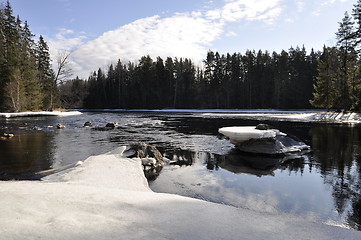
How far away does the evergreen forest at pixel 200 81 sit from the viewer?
3841cm

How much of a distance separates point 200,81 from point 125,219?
243ft

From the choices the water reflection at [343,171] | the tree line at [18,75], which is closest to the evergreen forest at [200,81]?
the tree line at [18,75]

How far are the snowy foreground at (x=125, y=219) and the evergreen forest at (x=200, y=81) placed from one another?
3919 cm

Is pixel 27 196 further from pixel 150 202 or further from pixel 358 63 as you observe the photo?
pixel 358 63

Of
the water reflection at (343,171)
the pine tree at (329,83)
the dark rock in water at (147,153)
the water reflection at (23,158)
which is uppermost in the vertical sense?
the pine tree at (329,83)

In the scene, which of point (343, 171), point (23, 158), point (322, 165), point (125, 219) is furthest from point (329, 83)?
point (125, 219)

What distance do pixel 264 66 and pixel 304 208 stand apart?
69.6 meters

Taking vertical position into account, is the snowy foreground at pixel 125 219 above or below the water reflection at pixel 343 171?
above

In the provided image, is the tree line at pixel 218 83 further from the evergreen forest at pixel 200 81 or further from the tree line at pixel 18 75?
the tree line at pixel 18 75

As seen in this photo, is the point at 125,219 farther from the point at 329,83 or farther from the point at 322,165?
the point at 329,83

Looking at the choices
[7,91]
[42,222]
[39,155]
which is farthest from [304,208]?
[7,91]

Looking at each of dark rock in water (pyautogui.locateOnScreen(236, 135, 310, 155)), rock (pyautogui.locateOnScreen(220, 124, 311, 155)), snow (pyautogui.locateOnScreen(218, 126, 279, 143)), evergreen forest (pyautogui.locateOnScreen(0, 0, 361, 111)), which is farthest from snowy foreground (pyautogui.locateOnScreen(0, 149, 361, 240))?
evergreen forest (pyautogui.locateOnScreen(0, 0, 361, 111))

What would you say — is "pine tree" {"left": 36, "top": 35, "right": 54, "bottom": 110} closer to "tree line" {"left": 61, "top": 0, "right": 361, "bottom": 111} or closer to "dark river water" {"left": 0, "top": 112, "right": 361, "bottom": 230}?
"tree line" {"left": 61, "top": 0, "right": 361, "bottom": 111}

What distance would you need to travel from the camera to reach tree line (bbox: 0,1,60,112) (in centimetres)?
3900
